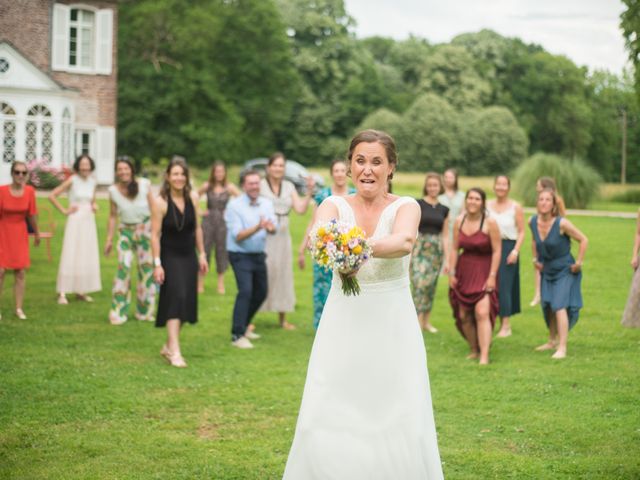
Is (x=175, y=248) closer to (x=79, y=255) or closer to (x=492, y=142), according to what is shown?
(x=79, y=255)

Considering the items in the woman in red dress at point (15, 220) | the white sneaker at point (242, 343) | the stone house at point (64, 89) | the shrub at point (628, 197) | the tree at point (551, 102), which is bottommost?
the white sneaker at point (242, 343)

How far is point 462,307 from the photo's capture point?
1030 cm

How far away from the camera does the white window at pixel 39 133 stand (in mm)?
35469

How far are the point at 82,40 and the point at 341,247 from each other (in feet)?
117

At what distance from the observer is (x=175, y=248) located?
9547 mm

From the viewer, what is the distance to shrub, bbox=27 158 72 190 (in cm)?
3150

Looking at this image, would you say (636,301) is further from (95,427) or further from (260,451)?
(95,427)

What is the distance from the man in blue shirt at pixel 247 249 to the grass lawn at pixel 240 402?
16.9 inches

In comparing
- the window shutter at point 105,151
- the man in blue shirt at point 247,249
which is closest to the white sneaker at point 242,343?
the man in blue shirt at point 247,249

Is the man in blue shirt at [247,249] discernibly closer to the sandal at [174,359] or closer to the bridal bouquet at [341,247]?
the sandal at [174,359]

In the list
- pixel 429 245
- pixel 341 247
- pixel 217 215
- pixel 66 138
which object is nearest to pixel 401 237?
pixel 341 247

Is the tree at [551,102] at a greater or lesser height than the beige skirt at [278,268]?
greater

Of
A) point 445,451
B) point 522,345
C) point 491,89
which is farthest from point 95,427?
point 491,89

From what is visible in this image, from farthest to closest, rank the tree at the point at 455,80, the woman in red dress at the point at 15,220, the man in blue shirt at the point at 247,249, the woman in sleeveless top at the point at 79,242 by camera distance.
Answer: the tree at the point at 455,80, the woman in sleeveless top at the point at 79,242, the woman in red dress at the point at 15,220, the man in blue shirt at the point at 247,249
